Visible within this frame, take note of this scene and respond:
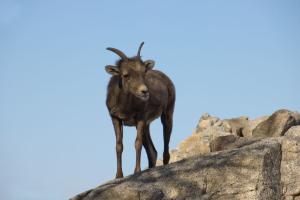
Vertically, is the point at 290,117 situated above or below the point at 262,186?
above

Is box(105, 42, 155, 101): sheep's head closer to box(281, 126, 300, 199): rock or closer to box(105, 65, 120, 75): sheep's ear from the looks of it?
box(105, 65, 120, 75): sheep's ear

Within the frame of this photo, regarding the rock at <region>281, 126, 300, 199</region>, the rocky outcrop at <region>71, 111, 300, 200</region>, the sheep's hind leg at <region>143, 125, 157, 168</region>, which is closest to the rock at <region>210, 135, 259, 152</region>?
the sheep's hind leg at <region>143, 125, 157, 168</region>

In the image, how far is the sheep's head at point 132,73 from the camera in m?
16.8

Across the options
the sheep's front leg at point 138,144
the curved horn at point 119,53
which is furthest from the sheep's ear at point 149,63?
the sheep's front leg at point 138,144

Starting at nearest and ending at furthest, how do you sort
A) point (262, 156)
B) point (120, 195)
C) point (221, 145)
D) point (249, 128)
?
1. point (120, 195)
2. point (262, 156)
3. point (221, 145)
4. point (249, 128)

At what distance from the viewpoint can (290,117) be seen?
26.0 m

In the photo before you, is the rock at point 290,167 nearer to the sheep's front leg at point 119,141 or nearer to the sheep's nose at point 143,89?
the sheep's nose at point 143,89

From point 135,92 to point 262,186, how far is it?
455cm

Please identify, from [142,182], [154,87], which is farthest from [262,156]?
[154,87]

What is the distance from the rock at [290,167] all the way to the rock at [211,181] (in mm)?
804

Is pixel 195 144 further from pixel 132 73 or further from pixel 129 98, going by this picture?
pixel 132 73

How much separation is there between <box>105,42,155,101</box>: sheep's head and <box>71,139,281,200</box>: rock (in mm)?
2772

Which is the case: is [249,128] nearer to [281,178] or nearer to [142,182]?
[281,178]

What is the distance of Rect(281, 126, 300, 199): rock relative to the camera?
51.2 ft
